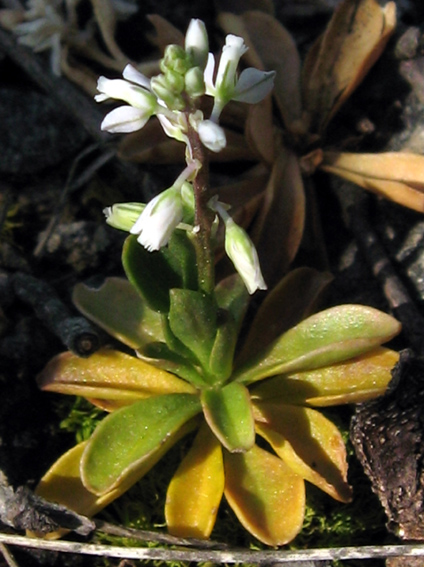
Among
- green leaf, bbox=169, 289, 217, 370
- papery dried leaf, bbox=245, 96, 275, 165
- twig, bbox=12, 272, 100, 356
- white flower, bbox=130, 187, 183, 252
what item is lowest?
twig, bbox=12, 272, 100, 356

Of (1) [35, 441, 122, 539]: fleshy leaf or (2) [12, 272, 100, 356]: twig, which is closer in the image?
(1) [35, 441, 122, 539]: fleshy leaf

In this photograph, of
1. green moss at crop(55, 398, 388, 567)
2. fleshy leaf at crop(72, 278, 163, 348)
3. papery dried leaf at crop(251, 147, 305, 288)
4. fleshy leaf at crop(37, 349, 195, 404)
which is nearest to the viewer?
green moss at crop(55, 398, 388, 567)

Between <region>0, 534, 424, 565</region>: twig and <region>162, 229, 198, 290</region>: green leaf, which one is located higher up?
<region>162, 229, 198, 290</region>: green leaf

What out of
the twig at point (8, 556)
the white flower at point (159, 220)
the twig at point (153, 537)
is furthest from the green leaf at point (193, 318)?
the twig at point (8, 556)

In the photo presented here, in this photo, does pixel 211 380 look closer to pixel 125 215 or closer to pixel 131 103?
pixel 125 215

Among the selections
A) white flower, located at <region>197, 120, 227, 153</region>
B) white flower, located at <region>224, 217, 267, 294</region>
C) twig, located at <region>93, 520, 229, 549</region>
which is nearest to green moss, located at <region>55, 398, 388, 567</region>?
twig, located at <region>93, 520, 229, 549</region>

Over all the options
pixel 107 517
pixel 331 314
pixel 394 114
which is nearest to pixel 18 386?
pixel 107 517

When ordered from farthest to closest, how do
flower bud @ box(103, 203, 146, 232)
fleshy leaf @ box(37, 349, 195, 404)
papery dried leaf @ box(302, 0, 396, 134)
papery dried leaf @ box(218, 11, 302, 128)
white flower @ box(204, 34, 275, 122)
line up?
papery dried leaf @ box(218, 11, 302, 128), papery dried leaf @ box(302, 0, 396, 134), fleshy leaf @ box(37, 349, 195, 404), flower bud @ box(103, 203, 146, 232), white flower @ box(204, 34, 275, 122)

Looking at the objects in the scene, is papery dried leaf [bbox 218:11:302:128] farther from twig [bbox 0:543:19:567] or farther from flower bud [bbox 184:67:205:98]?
twig [bbox 0:543:19:567]
